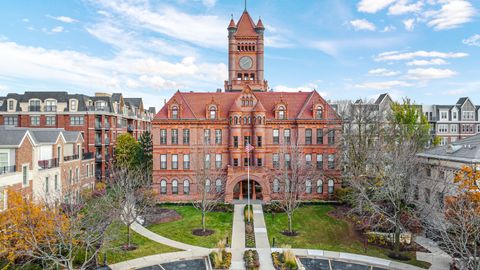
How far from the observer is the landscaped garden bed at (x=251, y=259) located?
25516mm

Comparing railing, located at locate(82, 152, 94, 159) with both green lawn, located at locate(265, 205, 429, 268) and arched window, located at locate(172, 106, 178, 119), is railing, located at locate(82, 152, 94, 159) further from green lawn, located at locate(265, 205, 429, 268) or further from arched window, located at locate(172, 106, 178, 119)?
green lawn, located at locate(265, 205, 429, 268)

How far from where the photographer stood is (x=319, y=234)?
110 ft

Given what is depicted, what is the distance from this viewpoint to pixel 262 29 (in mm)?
57312

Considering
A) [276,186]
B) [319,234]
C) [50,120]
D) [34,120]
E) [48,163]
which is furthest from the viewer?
[50,120]

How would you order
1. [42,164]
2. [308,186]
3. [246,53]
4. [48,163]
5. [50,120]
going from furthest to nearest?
[246,53]
[50,120]
[308,186]
[48,163]
[42,164]

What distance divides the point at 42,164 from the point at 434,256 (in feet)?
131

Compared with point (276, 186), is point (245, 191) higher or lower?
lower

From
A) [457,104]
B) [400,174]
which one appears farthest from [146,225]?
[457,104]

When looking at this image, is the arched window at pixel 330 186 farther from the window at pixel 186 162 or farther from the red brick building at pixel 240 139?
the window at pixel 186 162

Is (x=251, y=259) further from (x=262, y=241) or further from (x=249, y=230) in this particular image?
(x=249, y=230)

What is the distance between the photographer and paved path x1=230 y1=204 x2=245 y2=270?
26.4 meters

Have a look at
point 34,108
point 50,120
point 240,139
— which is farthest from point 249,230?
point 34,108

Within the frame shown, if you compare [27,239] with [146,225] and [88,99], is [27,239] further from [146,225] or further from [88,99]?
[88,99]

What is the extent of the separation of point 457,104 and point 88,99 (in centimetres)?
7631
